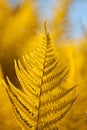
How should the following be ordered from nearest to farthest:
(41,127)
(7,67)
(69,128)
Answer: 1. (41,127)
2. (69,128)
3. (7,67)

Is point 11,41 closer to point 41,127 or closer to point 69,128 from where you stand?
point 69,128

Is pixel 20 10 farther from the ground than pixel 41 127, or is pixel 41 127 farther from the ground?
pixel 20 10

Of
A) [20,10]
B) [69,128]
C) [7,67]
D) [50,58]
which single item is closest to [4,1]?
[20,10]

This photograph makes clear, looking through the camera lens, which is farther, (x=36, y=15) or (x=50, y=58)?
(x=36, y=15)

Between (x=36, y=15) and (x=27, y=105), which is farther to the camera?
(x=36, y=15)

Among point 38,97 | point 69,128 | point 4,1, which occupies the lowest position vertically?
point 69,128

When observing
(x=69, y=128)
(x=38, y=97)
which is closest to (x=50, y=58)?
(x=38, y=97)

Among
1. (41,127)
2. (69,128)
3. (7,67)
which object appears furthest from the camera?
(7,67)

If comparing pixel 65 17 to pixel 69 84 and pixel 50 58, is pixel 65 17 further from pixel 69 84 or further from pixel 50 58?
pixel 50 58
